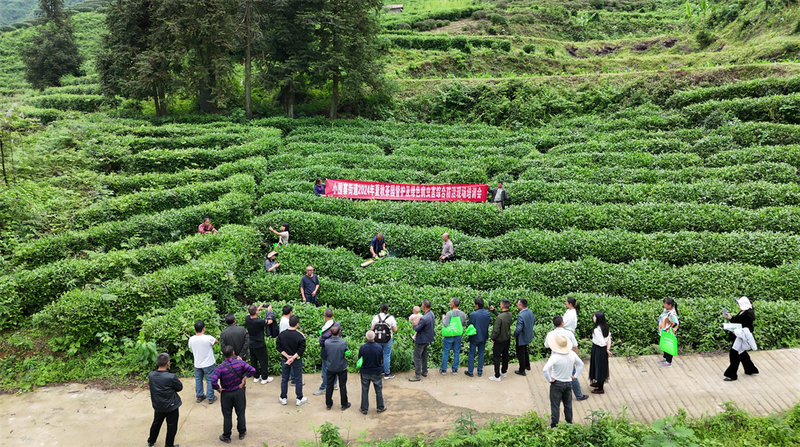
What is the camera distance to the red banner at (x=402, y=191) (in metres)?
18.5

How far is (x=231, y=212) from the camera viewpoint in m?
16.9

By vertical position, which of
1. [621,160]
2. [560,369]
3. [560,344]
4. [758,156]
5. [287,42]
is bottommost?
[560,369]

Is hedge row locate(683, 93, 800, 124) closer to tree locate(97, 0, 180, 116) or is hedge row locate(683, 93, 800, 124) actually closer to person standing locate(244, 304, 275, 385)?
person standing locate(244, 304, 275, 385)

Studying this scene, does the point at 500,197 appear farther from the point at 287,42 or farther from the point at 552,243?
the point at 287,42

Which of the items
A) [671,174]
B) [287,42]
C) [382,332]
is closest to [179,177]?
[287,42]

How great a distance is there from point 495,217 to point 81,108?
33.3 m

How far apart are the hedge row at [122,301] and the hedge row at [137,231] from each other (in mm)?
Result: 2959

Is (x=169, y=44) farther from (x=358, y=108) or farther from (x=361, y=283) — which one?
(x=361, y=283)

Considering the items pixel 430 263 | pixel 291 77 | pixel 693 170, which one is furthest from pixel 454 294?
pixel 291 77

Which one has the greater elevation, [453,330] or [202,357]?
[453,330]

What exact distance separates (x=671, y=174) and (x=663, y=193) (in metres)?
2.19

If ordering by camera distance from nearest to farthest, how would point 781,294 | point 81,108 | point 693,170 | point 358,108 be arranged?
1. point 781,294
2. point 693,170
3. point 358,108
4. point 81,108

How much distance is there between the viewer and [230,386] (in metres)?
7.69

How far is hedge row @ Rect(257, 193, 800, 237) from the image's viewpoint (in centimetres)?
1527
